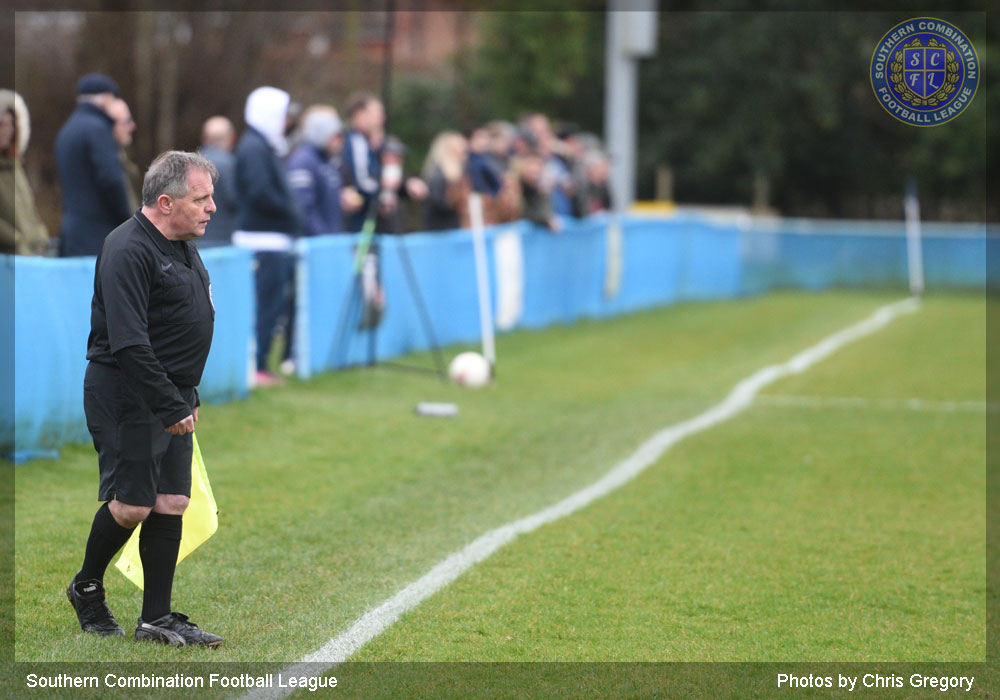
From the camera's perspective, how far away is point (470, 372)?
1191 centimetres

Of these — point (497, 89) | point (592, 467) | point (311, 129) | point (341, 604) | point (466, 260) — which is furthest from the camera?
point (497, 89)

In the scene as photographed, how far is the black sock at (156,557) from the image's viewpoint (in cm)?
498

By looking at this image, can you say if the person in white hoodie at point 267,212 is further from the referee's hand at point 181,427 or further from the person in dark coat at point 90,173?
the referee's hand at point 181,427

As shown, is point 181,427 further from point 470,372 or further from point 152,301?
point 470,372

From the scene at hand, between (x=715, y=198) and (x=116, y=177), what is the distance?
100.0 feet

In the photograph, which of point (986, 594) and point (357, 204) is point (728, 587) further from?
point (357, 204)

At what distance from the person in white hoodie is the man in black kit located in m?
5.81

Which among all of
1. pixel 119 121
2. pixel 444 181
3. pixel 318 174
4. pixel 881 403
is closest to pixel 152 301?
pixel 119 121

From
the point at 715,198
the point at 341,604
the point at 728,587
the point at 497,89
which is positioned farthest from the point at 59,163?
the point at 715,198

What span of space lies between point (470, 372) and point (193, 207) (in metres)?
7.28

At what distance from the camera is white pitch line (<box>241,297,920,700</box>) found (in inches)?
193

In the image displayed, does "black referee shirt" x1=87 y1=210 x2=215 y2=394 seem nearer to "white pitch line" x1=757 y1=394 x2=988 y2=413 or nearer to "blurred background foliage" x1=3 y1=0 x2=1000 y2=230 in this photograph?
"white pitch line" x1=757 y1=394 x2=988 y2=413

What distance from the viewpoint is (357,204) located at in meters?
12.8

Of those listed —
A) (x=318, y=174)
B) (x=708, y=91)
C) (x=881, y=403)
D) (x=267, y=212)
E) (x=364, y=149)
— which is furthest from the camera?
(x=708, y=91)
